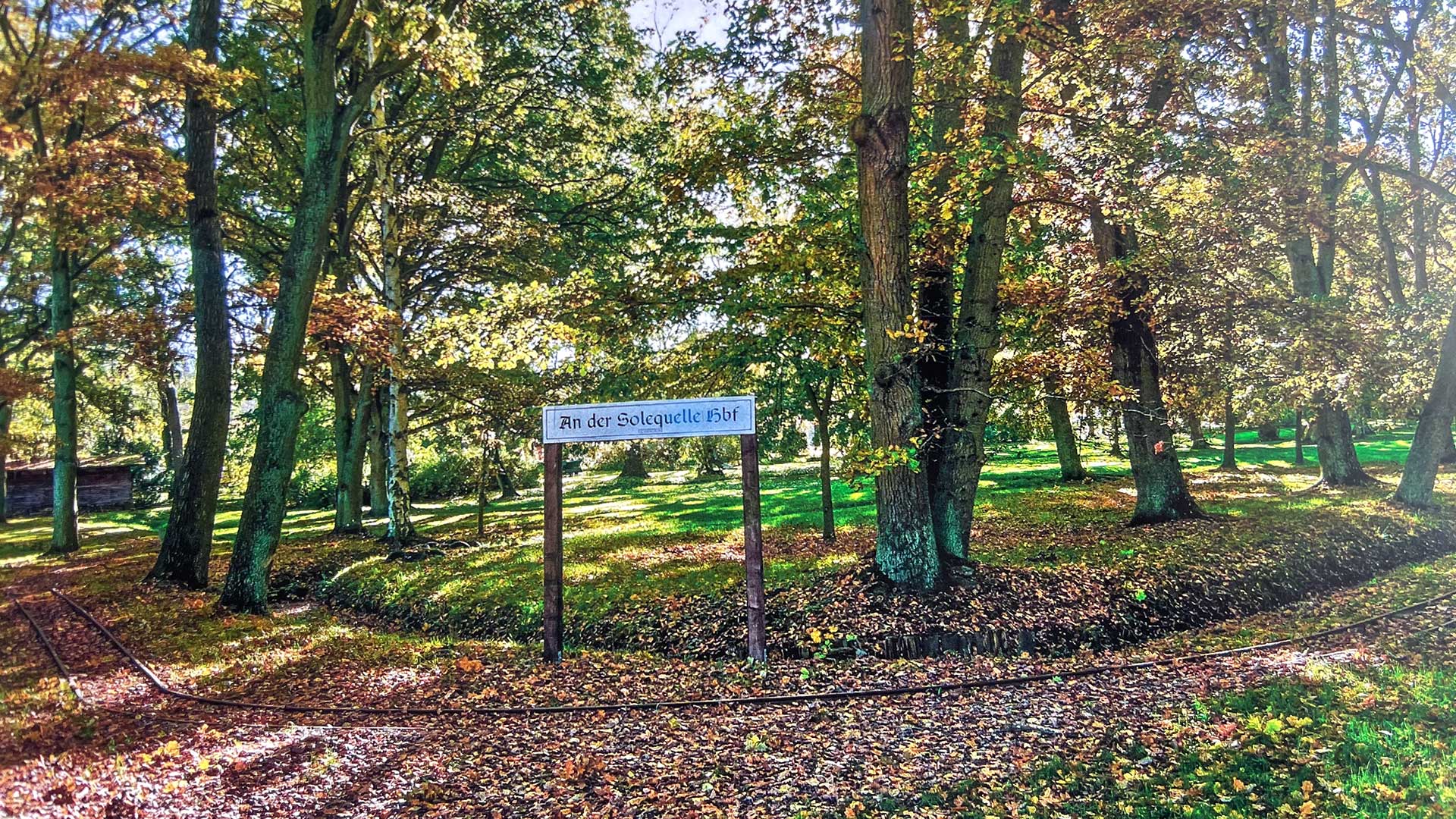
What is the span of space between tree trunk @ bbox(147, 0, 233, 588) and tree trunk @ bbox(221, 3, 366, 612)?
1.92 meters

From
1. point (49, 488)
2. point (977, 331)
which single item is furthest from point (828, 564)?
point (49, 488)

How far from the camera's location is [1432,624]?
7.22 m

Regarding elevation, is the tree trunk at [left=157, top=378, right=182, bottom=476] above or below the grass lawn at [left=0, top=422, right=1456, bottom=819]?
above

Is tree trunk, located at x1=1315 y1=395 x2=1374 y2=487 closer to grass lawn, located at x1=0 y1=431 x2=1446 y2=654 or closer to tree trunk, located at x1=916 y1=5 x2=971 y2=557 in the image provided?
grass lawn, located at x1=0 y1=431 x2=1446 y2=654

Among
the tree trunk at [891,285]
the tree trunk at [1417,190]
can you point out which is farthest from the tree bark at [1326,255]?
the tree trunk at [891,285]

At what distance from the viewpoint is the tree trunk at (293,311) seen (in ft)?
31.6

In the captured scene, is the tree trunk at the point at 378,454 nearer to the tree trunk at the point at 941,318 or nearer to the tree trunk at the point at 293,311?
the tree trunk at the point at 293,311

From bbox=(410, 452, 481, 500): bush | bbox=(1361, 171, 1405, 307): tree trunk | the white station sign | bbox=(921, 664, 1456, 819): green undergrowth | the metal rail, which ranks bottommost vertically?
the metal rail

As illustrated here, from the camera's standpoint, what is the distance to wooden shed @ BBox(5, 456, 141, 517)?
29.3 metres

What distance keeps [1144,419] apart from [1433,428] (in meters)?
5.35

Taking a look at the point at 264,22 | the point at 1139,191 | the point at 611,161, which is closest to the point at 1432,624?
the point at 1139,191

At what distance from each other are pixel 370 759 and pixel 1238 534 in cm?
1178

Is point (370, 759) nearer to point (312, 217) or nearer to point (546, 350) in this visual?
point (546, 350)

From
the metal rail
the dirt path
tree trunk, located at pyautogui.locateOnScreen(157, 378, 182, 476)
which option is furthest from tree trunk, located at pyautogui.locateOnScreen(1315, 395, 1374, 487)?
tree trunk, located at pyautogui.locateOnScreen(157, 378, 182, 476)
